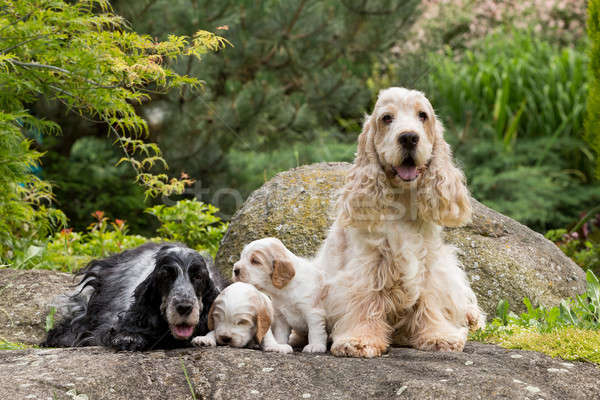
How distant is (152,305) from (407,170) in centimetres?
176

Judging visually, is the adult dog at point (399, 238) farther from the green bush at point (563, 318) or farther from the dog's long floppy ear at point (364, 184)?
the green bush at point (563, 318)

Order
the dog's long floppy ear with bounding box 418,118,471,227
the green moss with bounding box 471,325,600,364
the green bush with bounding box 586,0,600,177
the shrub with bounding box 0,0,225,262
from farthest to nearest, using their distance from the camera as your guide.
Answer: the green bush with bounding box 586,0,600,177 < the shrub with bounding box 0,0,225,262 < the dog's long floppy ear with bounding box 418,118,471,227 < the green moss with bounding box 471,325,600,364

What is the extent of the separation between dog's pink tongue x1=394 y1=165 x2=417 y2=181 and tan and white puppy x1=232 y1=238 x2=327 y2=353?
2.97 feet

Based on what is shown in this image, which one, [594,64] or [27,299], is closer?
[27,299]

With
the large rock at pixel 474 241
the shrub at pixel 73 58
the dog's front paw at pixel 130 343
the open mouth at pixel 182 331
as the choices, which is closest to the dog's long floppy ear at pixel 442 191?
the large rock at pixel 474 241

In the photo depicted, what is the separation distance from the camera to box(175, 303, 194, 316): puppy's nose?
369cm

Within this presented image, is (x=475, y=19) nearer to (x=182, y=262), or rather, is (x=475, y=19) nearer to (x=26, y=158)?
(x=26, y=158)

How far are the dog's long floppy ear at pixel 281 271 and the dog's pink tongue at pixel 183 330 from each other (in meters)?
0.74

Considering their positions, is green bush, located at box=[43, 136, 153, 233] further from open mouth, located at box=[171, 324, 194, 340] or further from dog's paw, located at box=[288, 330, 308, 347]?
open mouth, located at box=[171, 324, 194, 340]

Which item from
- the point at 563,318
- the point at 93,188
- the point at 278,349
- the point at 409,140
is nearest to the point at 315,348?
the point at 278,349

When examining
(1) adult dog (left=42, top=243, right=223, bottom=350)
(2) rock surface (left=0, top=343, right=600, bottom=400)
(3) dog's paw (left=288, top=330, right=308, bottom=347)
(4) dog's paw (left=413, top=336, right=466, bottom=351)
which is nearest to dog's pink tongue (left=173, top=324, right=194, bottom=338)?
(1) adult dog (left=42, top=243, right=223, bottom=350)

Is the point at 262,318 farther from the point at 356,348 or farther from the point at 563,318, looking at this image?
the point at 563,318

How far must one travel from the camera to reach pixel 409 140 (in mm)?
4105

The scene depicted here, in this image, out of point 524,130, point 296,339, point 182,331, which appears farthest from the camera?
point 524,130
